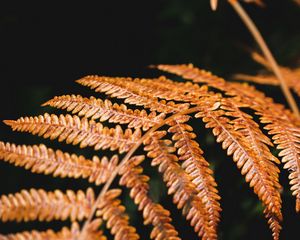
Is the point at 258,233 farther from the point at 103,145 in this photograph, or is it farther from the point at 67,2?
the point at 67,2

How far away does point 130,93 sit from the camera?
1.20 m

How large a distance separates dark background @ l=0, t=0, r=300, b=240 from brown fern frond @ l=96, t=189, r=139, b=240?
0.97m

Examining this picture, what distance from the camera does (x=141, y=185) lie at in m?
0.89

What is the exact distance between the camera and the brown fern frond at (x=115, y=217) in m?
0.80

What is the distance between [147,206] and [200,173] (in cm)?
20

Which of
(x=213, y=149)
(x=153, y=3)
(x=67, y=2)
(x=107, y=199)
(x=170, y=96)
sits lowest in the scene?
(x=107, y=199)

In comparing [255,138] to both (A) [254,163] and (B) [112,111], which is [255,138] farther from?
(B) [112,111]

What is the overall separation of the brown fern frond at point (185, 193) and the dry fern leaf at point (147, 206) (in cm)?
6

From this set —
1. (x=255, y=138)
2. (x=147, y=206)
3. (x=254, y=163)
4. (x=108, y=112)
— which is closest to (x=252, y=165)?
(x=254, y=163)

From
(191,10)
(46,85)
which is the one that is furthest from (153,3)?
(46,85)

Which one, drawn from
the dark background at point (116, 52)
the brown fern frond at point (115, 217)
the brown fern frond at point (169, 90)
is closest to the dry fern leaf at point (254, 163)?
the brown fern frond at point (169, 90)

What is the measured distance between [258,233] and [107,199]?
1.31 metres

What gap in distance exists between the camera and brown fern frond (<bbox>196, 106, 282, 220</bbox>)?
984 millimetres

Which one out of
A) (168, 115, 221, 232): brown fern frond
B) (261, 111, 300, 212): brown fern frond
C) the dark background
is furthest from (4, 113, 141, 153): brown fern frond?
the dark background
